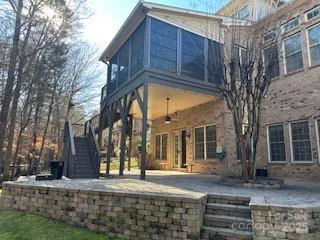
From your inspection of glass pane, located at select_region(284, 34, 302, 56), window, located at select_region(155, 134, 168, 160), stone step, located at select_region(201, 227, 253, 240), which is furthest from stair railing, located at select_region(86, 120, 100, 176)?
glass pane, located at select_region(284, 34, 302, 56)

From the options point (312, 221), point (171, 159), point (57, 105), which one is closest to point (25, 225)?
point (312, 221)

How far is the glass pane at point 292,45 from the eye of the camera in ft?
33.6

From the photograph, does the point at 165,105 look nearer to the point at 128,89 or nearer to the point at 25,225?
the point at 128,89

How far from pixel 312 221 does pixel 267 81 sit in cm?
493

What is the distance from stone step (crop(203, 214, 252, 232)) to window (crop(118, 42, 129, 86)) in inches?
302

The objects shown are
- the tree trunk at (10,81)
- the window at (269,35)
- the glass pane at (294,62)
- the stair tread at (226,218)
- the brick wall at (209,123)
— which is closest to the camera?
the stair tread at (226,218)

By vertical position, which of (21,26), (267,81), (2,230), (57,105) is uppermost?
(21,26)

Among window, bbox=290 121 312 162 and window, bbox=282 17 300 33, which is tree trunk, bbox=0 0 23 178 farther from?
window, bbox=290 121 312 162

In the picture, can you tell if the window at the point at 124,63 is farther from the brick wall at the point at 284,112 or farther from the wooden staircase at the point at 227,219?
the wooden staircase at the point at 227,219

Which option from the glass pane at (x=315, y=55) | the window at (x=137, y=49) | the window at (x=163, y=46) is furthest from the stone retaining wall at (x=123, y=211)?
the glass pane at (x=315, y=55)

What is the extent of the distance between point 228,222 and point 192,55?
7.13 m

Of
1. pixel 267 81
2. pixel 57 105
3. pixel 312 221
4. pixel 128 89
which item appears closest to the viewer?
pixel 312 221

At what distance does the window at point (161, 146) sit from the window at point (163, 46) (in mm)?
5962

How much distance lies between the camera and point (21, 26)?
11.8 metres
